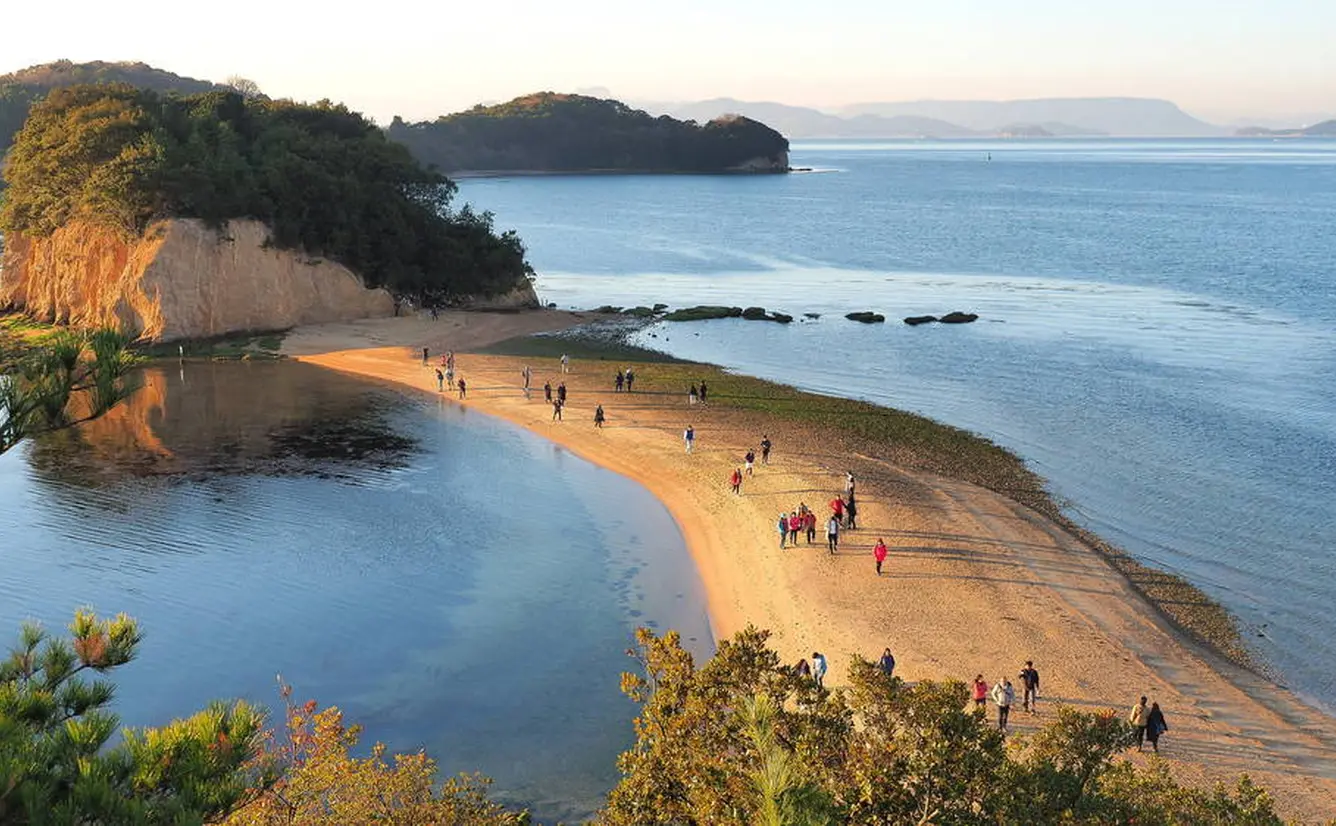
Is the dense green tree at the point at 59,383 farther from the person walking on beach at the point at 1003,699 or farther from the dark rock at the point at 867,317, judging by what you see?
the dark rock at the point at 867,317

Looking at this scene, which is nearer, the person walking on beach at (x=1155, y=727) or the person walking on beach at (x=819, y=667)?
the person walking on beach at (x=1155, y=727)

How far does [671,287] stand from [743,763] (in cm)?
8000

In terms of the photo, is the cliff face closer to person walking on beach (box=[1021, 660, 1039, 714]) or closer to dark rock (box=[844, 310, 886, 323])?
dark rock (box=[844, 310, 886, 323])

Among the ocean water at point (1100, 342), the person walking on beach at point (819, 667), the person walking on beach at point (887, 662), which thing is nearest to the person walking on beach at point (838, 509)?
the ocean water at point (1100, 342)

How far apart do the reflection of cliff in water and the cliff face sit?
585 cm

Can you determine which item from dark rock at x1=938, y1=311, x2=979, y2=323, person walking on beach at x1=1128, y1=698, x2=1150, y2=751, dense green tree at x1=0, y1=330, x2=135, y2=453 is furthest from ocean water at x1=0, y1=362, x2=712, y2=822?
dark rock at x1=938, y1=311, x2=979, y2=323

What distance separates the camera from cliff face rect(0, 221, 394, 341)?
6128 cm

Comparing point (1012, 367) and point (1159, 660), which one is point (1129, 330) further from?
point (1159, 660)

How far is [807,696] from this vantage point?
506 inches

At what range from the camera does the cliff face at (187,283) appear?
61.3 m

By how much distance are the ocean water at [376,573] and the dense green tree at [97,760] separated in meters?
10.6

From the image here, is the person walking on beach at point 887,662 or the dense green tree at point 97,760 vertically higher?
the dense green tree at point 97,760

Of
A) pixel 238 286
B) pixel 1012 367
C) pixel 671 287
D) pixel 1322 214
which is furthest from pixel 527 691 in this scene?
pixel 1322 214

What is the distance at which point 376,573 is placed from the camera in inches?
1197
